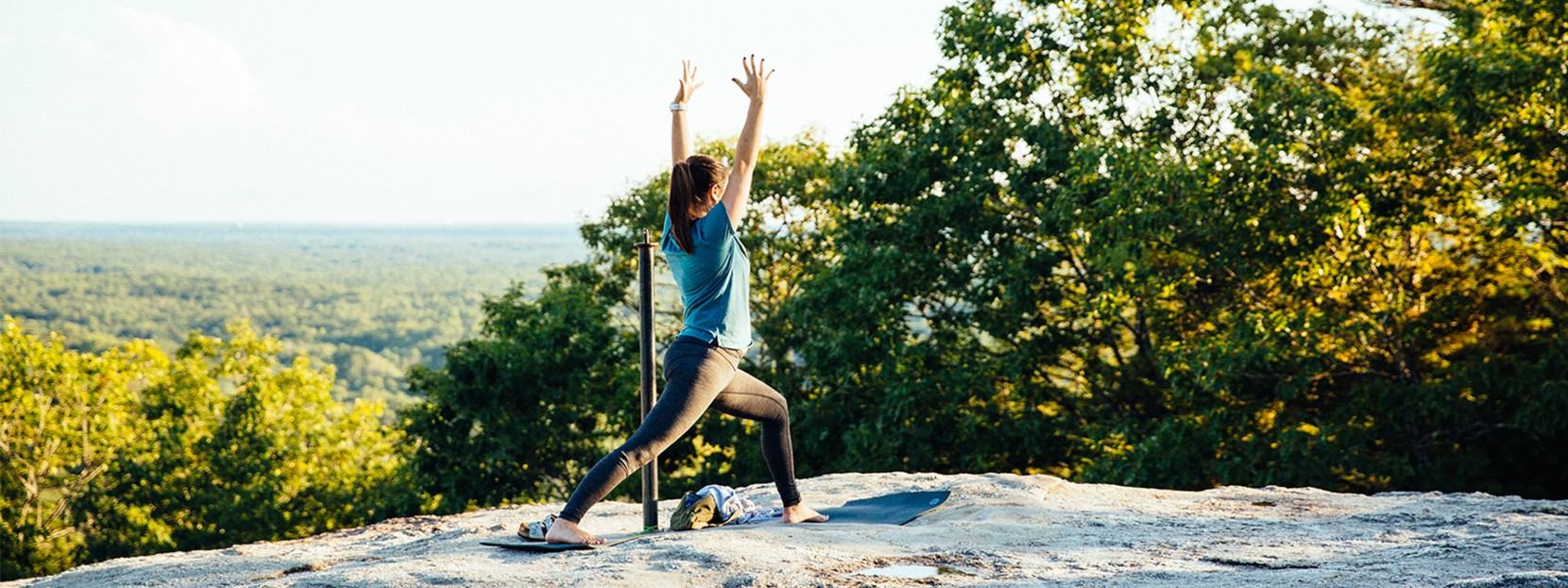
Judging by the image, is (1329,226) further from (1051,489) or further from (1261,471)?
(1051,489)

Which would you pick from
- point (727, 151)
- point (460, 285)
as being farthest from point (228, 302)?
point (727, 151)

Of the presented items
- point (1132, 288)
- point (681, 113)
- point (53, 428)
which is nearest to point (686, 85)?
point (681, 113)

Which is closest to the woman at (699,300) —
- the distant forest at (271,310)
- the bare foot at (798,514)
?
the bare foot at (798,514)

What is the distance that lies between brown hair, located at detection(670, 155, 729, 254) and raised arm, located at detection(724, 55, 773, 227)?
90 millimetres

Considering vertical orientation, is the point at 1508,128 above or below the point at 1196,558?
above

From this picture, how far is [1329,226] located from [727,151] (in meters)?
12.6

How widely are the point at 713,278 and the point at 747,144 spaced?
55 cm

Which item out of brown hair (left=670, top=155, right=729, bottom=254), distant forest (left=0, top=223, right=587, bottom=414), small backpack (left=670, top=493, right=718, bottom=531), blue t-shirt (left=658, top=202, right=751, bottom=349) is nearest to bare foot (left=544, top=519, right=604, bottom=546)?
small backpack (left=670, top=493, right=718, bottom=531)

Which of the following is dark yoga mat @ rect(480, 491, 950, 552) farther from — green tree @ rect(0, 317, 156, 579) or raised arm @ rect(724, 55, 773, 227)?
green tree @ rect(0, 317, 156, 579)

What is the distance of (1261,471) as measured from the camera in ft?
41.4

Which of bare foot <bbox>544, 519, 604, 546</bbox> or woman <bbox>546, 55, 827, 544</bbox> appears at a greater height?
woman <bbox>546, 55, 827, 544</bbox>

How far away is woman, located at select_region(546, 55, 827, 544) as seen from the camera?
440cm

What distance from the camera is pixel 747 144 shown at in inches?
171

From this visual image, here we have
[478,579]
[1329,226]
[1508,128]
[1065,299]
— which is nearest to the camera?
[478,579]
